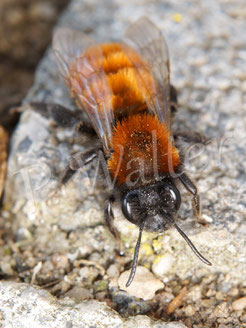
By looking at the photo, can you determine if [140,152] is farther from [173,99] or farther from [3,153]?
[3,153]

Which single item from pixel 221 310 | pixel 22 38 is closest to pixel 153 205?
pixel 221 310

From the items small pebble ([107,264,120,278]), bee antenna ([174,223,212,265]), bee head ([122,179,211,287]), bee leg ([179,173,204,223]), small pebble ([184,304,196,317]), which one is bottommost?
small pebble ([184,304,196,317])

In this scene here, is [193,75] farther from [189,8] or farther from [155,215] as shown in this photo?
[155,215]

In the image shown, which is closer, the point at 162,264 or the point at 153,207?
the point at 153,207

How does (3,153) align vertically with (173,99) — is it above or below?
below

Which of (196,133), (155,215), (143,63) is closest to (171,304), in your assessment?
(155,215)

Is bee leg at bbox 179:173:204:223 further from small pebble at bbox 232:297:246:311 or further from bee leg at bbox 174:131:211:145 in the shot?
small pebble at bbox 232:297:246:311

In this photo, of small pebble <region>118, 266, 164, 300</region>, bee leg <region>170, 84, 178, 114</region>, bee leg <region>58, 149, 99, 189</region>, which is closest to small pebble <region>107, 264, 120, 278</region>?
small pebble <region>118, 266, 164, 300</region>

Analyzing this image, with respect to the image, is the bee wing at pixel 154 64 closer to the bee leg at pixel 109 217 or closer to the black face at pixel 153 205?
the black face at pixel 153 205
